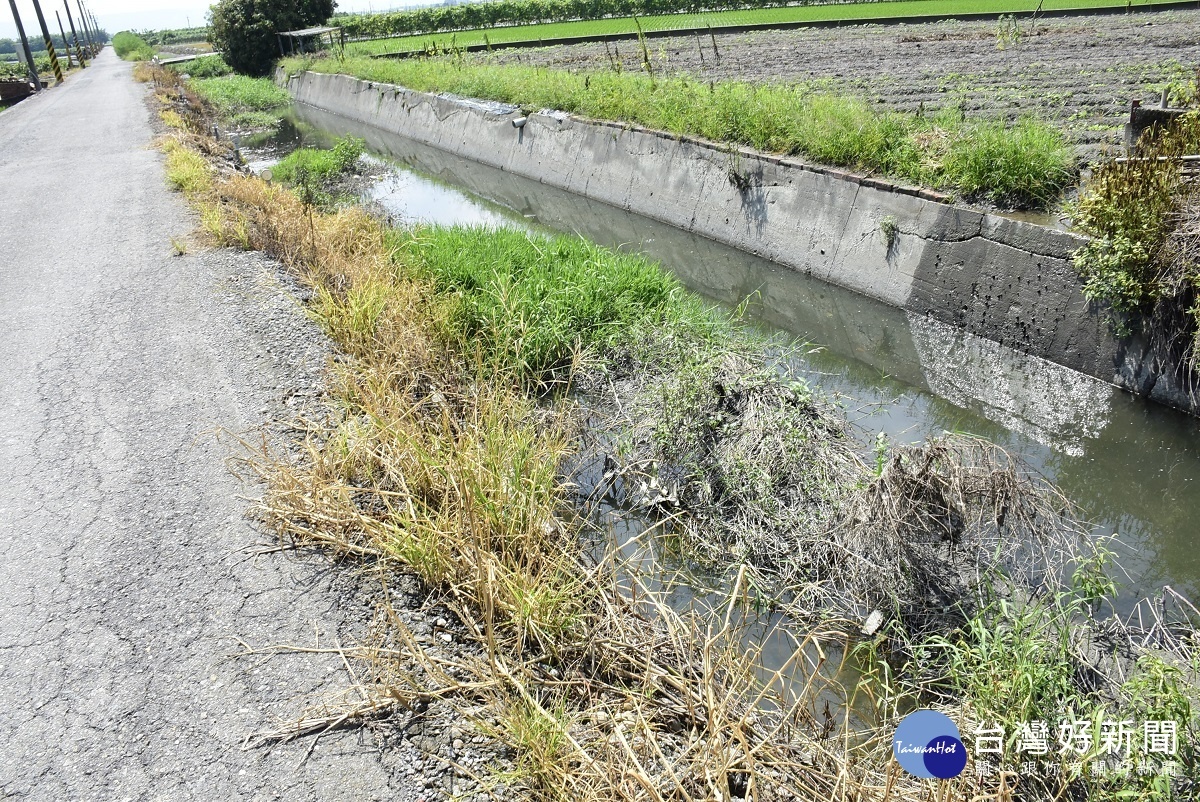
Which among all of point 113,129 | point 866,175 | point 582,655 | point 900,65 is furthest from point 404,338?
point 113,129

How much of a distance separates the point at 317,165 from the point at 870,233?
9.55 meters

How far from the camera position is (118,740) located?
2.82m

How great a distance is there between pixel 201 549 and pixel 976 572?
145 inches

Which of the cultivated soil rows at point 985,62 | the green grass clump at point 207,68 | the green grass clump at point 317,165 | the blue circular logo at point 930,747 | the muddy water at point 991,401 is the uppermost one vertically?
the green grass clump at point 207,68

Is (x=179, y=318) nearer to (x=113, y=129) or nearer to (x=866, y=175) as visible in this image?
(x=866, y=175)

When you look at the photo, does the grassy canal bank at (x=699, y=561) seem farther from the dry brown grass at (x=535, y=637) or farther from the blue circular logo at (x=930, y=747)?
the blue circular logo at (x=930, y=747)

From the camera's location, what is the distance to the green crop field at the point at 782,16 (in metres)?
19.5

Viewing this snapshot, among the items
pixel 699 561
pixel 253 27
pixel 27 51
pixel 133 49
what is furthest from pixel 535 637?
pixel 133 49

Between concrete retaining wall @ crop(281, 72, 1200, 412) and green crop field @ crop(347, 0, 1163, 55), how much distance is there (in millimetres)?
8937

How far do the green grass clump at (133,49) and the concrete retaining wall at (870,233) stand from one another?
5026cm

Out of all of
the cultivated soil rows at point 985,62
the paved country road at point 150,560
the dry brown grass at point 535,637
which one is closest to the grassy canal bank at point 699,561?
the dry brown grass at point 535,637

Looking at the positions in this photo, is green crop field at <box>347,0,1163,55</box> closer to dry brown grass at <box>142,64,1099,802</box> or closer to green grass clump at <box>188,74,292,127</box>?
green grass clump at <box>188,74,292,127</box>

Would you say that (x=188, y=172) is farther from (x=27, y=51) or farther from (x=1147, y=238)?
(x=27, y=51)

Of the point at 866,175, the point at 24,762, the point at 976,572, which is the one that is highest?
the point at 866,175
